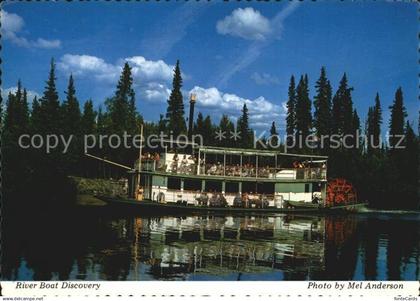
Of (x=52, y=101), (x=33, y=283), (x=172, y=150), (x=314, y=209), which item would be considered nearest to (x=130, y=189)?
(x=172, y=150)

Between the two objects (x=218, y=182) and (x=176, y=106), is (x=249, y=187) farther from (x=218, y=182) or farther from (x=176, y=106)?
(x=176, y=106)

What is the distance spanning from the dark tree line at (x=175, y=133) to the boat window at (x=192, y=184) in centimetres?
1241

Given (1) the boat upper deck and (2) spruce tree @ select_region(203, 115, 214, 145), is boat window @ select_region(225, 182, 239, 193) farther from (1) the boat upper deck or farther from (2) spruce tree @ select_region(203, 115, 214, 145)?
(2) spruce tree @ select_region(203, 115, 214, 145)

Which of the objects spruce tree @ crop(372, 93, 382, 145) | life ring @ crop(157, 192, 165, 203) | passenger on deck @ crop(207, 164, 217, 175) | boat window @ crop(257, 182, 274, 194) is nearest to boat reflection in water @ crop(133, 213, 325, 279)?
life ring @ crop(157, 192, 165, 203)

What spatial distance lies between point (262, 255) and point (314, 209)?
703 inches

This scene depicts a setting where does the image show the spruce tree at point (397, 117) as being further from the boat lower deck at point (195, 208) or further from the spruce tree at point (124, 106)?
the spruce tree at point (124, 106)

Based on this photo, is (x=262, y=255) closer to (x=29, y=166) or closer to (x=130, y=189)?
(x=130, y=189)

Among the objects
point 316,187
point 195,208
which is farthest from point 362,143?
point 195,208

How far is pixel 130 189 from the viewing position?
32.5 meters

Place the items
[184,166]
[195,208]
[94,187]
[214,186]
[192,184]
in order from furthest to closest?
1. [94,187]
2. [214,186]
3. [192,184]
4. [184,166]
5. [195,208]

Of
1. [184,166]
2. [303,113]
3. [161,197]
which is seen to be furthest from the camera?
[303,113]

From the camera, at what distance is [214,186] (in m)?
32.5

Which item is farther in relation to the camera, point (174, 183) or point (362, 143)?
point (362, 143)

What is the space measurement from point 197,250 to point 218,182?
16.6 m
